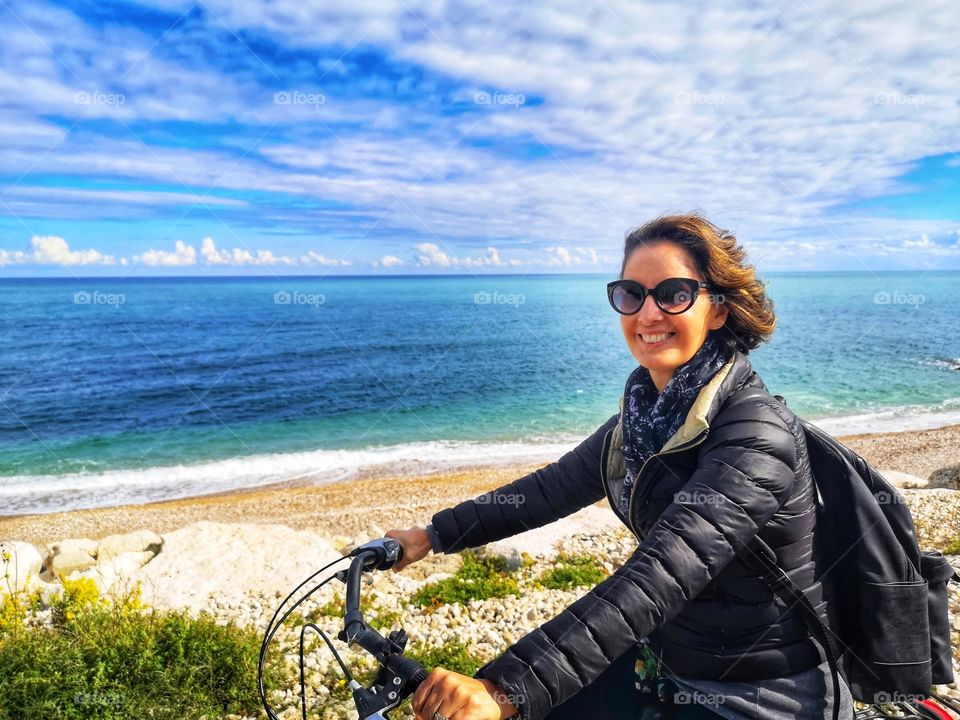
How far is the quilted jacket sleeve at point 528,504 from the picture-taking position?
304 centimetres

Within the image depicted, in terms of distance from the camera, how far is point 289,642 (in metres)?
5.39

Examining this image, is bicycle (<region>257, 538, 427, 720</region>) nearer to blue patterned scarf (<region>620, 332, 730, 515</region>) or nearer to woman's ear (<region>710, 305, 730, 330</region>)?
blue patterned scarf (<region>620, 332, 730, 515</region>)

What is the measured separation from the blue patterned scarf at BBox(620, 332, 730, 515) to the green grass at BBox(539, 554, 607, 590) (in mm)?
4929

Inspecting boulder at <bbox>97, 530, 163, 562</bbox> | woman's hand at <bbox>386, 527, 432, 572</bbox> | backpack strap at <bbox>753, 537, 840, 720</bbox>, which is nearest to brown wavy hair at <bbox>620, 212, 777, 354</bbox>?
backpack strap at <bbox>753, 537, 840, 720</bbox>

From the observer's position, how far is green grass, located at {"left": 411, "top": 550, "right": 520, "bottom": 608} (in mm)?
6859

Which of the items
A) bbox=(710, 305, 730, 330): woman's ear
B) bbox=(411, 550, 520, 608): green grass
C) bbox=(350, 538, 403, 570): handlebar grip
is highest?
bbox=(710, 305, 730, 330): woman's ear

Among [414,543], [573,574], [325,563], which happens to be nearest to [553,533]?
[573,574]

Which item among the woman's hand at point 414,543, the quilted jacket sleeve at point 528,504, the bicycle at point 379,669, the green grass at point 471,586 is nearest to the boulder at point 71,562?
the green grass at point 471,586

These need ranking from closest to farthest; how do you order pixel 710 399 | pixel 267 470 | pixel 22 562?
pixel 710 399, pixel 22 562, pixel 267 470

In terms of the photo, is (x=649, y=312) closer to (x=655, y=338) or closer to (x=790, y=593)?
(x=655, y=338)

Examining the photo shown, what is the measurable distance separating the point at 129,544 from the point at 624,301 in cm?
974

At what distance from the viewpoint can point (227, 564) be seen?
26.3ft

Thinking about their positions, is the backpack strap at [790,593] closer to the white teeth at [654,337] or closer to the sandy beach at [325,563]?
the white teeth at [654,337]

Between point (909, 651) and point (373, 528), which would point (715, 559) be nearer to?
point (909, 651)
